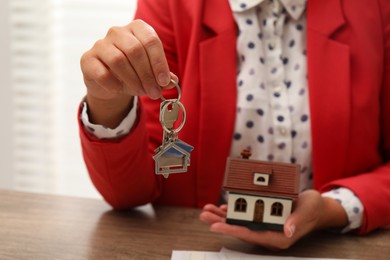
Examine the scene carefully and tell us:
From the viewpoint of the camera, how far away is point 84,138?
36.0 inches

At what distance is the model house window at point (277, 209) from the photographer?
81 centimetres

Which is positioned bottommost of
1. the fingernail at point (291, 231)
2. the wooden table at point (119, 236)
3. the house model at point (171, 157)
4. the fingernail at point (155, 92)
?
the wooden table at point (119, 236)

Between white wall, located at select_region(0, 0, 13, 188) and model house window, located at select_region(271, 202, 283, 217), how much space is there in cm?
135

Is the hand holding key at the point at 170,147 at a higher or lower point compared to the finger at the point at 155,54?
lower

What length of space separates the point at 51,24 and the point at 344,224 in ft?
4.10

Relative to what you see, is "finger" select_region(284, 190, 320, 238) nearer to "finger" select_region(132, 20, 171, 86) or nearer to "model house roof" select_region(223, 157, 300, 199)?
"model house roof" select_region(223, 157, 300, 199)

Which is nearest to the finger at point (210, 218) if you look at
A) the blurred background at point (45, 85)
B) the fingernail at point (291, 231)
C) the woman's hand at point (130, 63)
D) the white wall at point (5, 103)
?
the fingernail at point (291, 231)

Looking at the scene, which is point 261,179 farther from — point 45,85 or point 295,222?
point 45,85

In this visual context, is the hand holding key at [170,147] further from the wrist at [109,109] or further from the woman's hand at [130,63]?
the wrist at [109,109]

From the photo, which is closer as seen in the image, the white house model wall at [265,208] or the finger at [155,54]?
the finger at [155,54]

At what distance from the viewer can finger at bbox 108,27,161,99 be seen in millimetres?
707

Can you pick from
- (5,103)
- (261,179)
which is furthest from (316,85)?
(5,103)

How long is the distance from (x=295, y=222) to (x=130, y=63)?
304 millimetres

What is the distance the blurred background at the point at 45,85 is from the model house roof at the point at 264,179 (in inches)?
43.0
